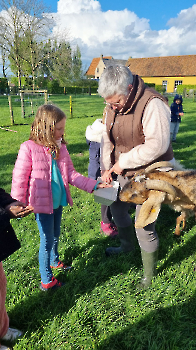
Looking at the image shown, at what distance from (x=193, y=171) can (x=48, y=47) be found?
29.7 meters

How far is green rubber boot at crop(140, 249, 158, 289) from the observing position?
2.77 m

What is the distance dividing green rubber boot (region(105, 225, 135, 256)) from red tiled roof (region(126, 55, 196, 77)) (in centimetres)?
4876

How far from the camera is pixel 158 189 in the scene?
2.09 m

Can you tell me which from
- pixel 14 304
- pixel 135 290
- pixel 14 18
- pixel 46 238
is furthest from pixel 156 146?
pixel 14 18

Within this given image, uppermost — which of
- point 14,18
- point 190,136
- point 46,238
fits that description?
point 14,18

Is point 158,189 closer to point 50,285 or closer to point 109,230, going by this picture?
point 50,285

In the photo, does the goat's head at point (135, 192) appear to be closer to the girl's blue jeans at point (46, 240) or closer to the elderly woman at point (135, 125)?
the elderly woman at point (135, 125)

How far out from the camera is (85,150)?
8.32 metres

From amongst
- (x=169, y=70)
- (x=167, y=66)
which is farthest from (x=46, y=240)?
(x=167, y=66)

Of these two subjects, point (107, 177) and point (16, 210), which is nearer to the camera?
point (16, 210)

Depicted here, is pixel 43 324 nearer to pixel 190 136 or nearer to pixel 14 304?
pixel 14 304

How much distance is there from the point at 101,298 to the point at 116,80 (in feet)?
7.54

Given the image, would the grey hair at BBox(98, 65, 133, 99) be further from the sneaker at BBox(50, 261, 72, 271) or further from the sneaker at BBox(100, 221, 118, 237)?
the sneaker at BBox(100, 221, 118, 237)

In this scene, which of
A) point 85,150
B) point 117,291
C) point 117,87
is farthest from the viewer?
point 85,150
